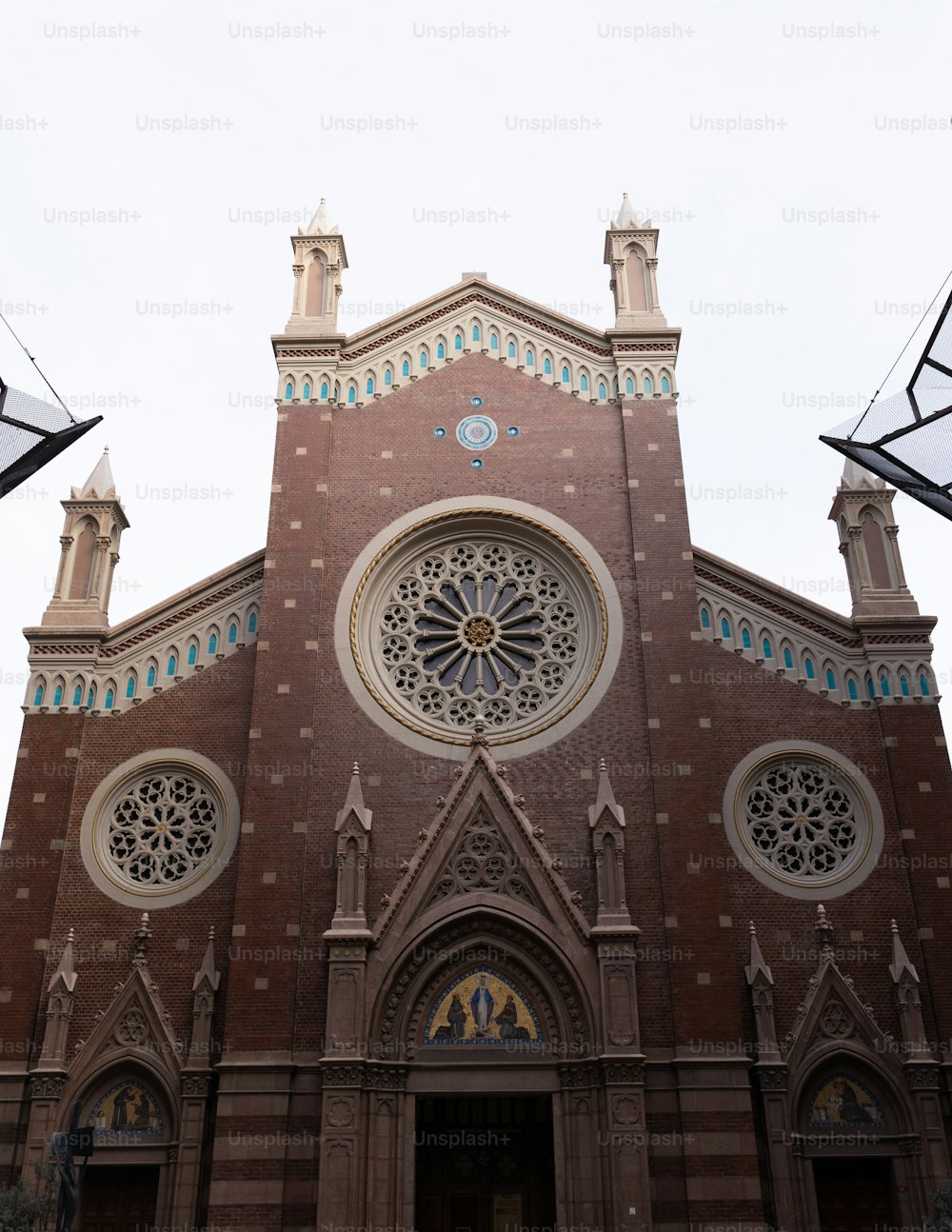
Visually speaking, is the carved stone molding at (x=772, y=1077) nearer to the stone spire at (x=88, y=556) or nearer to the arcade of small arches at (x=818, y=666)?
the arcade of small arches at (x=818, y=666)

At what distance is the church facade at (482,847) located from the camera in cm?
2152

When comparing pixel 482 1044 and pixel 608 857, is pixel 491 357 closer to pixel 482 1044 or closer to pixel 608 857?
pixel 608 857

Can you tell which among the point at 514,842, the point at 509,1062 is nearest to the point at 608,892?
the point at 514,842

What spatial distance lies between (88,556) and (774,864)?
1718cm

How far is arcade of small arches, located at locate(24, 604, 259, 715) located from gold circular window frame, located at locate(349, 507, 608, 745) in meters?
2.64

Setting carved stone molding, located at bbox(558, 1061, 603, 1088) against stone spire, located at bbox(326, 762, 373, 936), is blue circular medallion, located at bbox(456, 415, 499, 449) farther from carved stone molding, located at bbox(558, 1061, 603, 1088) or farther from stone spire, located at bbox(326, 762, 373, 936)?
carved stone molding, located at bbox(558, 1061, 603, 1088)

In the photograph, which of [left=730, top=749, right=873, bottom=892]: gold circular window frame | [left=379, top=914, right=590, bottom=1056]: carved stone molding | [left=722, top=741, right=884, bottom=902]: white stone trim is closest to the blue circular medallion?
[left=722, top=741, right=884, bottom=902]: white stone trim

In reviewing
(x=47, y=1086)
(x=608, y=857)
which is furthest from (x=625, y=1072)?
(x=47, y=1086)

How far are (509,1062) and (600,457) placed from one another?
14000mm

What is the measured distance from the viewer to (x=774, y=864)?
24.4m

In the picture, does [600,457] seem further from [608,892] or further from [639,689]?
[608,892]

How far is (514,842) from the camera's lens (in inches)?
920

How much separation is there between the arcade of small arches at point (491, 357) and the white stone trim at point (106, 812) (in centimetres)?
942

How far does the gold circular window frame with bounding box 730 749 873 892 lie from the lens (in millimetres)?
24109
